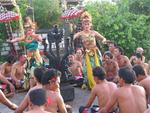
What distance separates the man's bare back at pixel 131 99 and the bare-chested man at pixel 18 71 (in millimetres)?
4518

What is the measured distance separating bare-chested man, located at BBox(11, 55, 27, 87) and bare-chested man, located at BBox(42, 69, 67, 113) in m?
4.34

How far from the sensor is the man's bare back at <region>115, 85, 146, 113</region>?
16.1 ft

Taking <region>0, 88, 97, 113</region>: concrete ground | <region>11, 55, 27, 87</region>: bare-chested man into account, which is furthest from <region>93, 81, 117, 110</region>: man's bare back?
<region>11, 55, 27, 87</region>: bare-chested man

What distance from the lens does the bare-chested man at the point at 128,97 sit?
490 cm

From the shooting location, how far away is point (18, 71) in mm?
9242

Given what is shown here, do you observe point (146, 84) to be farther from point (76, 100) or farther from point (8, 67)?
point (8, 67)

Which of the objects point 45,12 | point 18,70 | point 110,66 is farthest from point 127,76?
point 45,12

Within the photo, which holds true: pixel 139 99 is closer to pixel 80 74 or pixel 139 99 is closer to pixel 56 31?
pixel 56 31

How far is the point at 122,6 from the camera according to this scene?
13.4 metres

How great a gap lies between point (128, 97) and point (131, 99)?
43 millimetres

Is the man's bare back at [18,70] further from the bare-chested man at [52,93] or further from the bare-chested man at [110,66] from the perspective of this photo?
the bare-chested man at [52,93]

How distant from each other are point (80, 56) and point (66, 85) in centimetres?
193

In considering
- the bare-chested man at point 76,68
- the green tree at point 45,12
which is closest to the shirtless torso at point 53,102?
the bare-chested man at point 76,68

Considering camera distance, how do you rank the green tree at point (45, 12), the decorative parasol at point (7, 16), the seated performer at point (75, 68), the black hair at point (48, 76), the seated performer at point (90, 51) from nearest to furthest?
1. the black hair at point (48, 76)
2. the seated performer at point (90, 51)
3. the seated performer at point (75, 68)
4. the decorative parasol at point (7, 16)
5. the green tree at point (45, 12)
